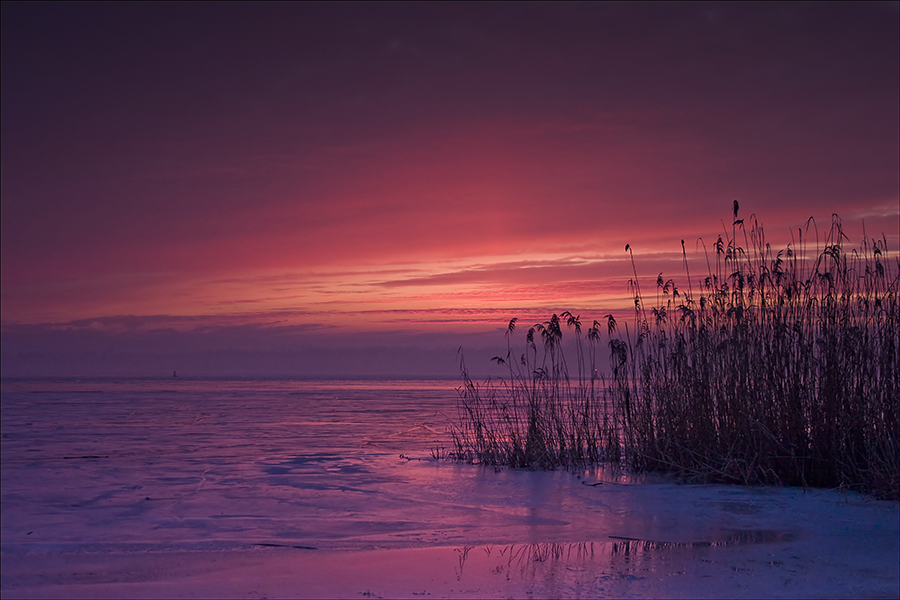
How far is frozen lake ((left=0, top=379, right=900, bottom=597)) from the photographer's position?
3.53m

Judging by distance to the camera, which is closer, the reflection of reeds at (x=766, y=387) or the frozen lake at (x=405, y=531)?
the frozen lake at (x=405, y=531)

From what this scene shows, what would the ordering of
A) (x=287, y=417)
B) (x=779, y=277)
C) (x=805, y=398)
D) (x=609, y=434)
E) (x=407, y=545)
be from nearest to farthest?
(x=407, y=545) → (x=805, y=398) → (x=779, y=277) → (x=609, y=434) → (x=287, y=417)

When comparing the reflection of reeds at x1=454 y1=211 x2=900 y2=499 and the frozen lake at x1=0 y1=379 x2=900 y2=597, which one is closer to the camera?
the frozen lake at x1=0 y1=379 x2=900 y2=597

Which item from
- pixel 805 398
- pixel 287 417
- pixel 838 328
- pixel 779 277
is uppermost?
pixel 779 277

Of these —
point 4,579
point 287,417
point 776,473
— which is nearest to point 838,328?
point 776,473

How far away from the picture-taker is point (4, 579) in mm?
3607

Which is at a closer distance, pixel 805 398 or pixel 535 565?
pixel 535 565

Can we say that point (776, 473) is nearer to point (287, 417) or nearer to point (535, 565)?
point (535, 565)

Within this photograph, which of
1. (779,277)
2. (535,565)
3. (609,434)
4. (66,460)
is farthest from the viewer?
(66,460)

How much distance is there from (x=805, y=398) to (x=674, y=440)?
52.8 inches

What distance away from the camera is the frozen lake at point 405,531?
11.6 ft

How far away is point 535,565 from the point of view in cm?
386

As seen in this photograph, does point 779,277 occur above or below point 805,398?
above

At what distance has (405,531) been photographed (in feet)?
16.0
